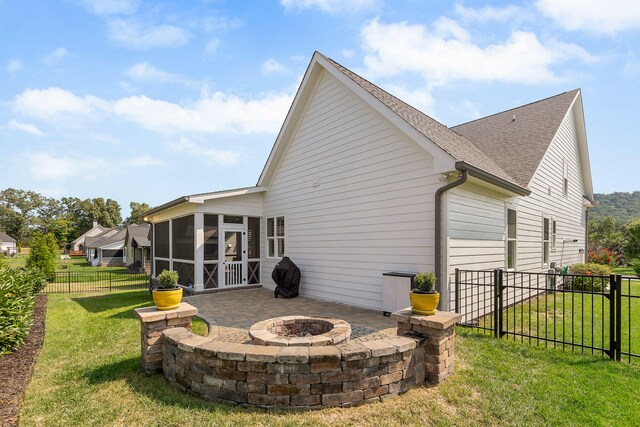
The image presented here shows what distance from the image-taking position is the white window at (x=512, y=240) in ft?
27.8

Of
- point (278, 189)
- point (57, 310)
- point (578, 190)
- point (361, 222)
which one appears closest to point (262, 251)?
Answer: point (278, 189)

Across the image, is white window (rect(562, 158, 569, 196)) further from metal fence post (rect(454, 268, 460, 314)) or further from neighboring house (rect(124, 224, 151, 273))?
neighboring house (rect(124, 224, 151, 273))

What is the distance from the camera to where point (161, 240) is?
1393 centimetres

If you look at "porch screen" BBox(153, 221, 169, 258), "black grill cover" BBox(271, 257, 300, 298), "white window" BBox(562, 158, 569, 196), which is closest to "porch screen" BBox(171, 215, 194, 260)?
"porch screen" BBox(153, 221, 169, 258)

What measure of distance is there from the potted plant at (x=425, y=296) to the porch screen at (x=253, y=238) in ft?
26.3

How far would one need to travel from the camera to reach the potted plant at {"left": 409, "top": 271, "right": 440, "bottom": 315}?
385 centimetres

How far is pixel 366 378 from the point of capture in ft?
10.5

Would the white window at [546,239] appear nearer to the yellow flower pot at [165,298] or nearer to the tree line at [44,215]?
the yellow flower pot at [165,298]

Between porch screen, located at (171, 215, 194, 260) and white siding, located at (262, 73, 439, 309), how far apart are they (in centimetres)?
308

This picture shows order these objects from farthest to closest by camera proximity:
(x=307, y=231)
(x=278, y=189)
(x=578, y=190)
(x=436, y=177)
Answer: (x=578, y=190) → (x=278, y=189) → (x=307, y=231) → (x=436, y=177)

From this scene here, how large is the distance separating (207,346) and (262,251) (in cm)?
790

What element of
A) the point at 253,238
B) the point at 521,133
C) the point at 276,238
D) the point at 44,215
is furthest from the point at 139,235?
the point at 44,215

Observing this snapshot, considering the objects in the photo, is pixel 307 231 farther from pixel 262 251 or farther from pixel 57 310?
pixel 57 310

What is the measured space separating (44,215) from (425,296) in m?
96.5
